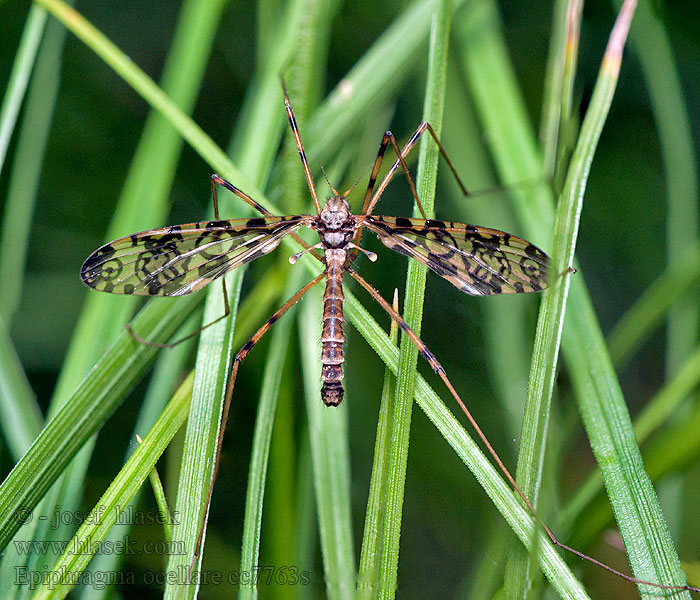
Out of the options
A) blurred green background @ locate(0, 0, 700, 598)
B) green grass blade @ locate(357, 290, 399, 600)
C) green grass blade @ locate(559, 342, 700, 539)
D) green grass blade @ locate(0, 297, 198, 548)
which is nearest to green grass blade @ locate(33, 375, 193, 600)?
green grass blade @ locate(0, 297, 198, 548)

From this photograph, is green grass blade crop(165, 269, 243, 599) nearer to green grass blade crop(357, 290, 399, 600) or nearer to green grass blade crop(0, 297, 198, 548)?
green grass blade crop(0, 297, 198, 548)

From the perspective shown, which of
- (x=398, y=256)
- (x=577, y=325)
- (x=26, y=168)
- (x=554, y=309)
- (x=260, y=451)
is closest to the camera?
(x=554, y=309)

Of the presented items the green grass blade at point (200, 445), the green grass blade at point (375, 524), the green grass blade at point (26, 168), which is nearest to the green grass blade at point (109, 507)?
the green grass blade at point (200, 445)

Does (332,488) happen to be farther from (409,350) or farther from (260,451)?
(409,350)

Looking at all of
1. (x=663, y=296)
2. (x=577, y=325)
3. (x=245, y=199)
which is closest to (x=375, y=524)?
(x=577, y=325)

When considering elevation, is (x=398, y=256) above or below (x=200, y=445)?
above

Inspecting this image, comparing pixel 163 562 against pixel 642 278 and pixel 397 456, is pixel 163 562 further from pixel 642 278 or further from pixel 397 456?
pixel 642 278

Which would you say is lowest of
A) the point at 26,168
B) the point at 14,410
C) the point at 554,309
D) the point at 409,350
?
the point at 14,410

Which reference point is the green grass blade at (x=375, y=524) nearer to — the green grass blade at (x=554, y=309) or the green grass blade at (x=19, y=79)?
the green grass blade at (x=554, y=309)
